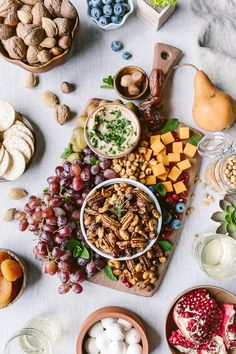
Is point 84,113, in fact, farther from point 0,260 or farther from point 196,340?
point 196,340

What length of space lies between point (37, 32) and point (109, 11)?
8.0 inches

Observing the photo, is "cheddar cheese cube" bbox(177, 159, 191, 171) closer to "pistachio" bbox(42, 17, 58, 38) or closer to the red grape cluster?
the red grape cluster

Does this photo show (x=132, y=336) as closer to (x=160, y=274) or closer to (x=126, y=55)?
(x=160, y=274)

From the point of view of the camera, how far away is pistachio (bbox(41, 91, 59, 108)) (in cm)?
166

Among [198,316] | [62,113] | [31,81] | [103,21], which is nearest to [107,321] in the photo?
[198,316]

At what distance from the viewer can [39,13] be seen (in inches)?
61.4

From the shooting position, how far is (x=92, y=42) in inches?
66.3

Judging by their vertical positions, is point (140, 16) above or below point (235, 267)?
above

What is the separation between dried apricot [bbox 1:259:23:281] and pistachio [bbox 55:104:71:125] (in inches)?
16.0

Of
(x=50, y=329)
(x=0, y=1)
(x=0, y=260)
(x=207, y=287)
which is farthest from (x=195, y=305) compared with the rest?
(x=0, y=1)

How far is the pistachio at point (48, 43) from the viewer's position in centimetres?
155

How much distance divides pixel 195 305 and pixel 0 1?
952 mm

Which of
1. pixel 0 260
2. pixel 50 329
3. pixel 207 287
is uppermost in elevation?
pixel 207 287

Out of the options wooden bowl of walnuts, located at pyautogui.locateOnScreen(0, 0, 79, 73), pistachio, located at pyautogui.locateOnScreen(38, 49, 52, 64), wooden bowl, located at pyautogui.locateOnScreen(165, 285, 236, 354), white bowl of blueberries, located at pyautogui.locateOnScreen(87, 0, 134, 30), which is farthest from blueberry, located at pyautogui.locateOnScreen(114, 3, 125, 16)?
wooden bowl, located at pyautogui.locateOnScreen(165, 285, 236, 354)
